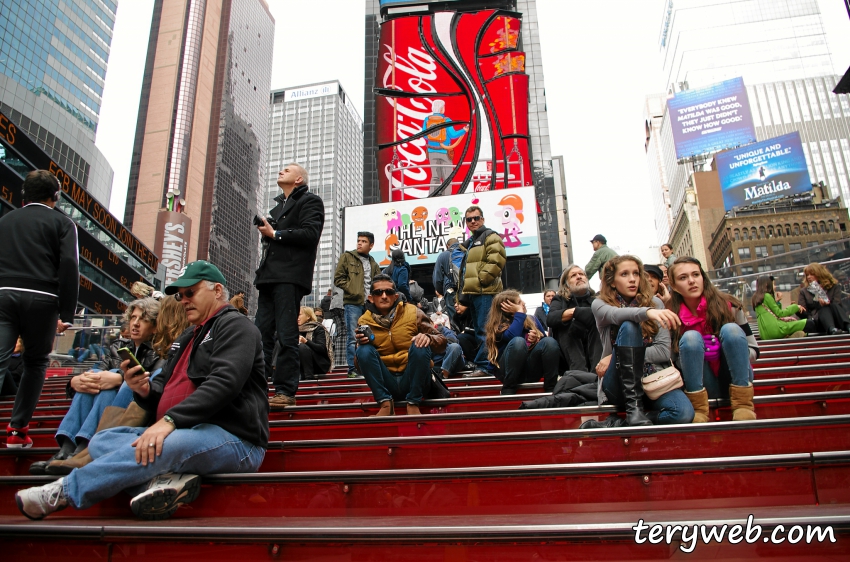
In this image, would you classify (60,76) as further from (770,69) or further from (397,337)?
(770,69)

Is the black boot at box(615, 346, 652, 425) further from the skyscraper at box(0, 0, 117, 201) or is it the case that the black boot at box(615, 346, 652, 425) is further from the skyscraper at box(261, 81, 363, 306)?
the skyscraper at box(261, 81, 363, 306)

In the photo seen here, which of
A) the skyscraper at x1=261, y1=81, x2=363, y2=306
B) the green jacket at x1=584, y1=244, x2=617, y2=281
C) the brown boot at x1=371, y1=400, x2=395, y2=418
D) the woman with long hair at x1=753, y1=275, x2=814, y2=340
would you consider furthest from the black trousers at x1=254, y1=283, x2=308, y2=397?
the skyscraper at x1=261, y1=81, x2=363, y2=306

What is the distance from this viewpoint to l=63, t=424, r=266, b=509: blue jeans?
2182 mm

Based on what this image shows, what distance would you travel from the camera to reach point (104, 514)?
236cm

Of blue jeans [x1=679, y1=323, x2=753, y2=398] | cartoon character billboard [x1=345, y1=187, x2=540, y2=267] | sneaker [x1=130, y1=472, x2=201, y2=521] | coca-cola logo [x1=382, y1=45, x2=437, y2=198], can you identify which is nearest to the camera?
sneaker [x1=130, y1=472, x2=201, y2=521]

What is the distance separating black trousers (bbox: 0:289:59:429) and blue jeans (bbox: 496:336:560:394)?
10.8ft

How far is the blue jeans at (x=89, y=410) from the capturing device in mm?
3092

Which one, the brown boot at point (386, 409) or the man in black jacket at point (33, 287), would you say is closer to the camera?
the man in black jacket at point (33, 287)

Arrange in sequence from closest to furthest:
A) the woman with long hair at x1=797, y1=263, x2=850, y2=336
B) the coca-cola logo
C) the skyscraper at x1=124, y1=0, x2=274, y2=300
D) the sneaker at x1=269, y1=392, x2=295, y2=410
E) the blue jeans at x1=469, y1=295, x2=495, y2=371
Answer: the sneaker at x1=269, y1=392, x2=295, y2=410
the blue jeans at x1=469, y1=295, x2=495, y2=371
the woman with long hair at x1=797, y1=263, x2=850, y2=336
the coca-cola logo
the skyscraper at x1=124, y1=0, x2=274, y2=300

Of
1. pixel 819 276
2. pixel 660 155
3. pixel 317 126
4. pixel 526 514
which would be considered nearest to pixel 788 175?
pixel 819 276

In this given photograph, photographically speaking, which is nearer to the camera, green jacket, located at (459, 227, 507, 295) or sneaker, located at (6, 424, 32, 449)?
sneaker, located at (6, 424, 32, 449)

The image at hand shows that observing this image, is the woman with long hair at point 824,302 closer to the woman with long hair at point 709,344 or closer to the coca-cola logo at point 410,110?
the woman with long hair at point 709,344

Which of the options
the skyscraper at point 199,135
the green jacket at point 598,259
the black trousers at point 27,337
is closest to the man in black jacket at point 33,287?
the black trousers at point 27,337

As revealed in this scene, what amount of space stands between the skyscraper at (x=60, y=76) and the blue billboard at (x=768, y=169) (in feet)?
229
